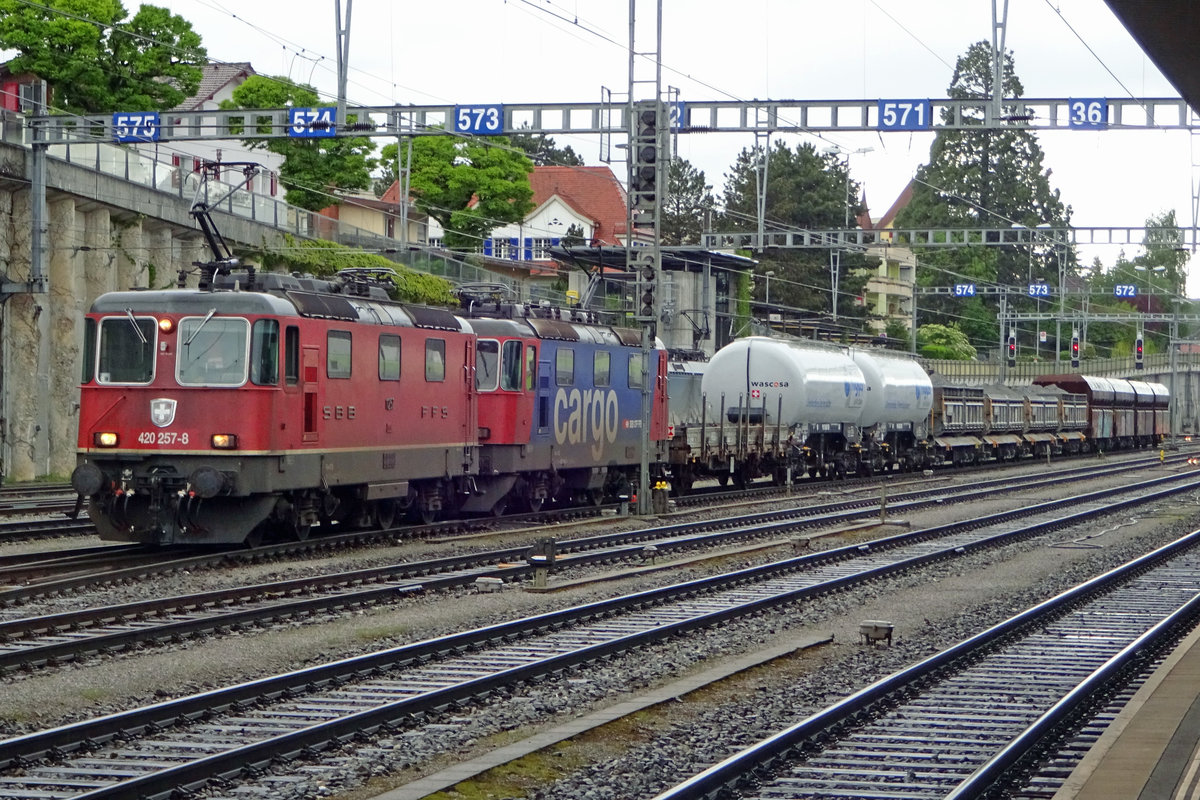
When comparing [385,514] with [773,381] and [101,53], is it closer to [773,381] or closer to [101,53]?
[773,381]

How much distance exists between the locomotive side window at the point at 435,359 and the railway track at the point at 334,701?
6.53 metres

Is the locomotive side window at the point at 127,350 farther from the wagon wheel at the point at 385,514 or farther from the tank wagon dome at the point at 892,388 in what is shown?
the tank wagon dome at the point at 892,388

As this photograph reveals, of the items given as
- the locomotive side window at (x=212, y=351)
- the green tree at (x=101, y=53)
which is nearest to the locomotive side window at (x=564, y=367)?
the locomotive side window at (x=212, y=351)

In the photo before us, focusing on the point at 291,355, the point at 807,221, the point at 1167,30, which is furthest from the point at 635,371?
the point at 807,221

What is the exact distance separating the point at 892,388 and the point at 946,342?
5223cm

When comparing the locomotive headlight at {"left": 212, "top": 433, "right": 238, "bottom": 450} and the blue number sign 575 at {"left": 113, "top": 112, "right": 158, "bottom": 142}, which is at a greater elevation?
the blue number sign 575 at {"left": 113, "top": 112, "right": 158, "bottom": 142}

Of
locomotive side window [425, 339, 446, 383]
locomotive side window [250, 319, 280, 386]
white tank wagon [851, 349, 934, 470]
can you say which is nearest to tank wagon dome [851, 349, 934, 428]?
white tank wagon [851, 349, 934, 470]

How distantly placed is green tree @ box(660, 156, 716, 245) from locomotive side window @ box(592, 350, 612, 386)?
71.1 meters

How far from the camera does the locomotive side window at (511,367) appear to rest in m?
24.9

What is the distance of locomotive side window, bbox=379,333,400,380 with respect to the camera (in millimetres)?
21156

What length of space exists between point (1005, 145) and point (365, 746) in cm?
10340

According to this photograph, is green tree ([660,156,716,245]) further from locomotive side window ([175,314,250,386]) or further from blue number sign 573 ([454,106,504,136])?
locomotive side window ([175,314,250,386])

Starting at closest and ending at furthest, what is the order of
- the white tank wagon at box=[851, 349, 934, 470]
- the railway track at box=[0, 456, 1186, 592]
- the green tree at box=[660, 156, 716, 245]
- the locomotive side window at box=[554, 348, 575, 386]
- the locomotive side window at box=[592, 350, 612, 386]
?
the railway track at box=[0, 456, 1186, 592]
the locomotive side window at box=[554, 348, 575, 386]
the locomotive side window at box=[592, 350, 612, 386]
the white tank wagon at box=[851, 349, 934, 470]
the green tree at box=[660, 156, 716, 245]

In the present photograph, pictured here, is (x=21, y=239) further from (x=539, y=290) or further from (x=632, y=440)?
(x=539, y=290)
